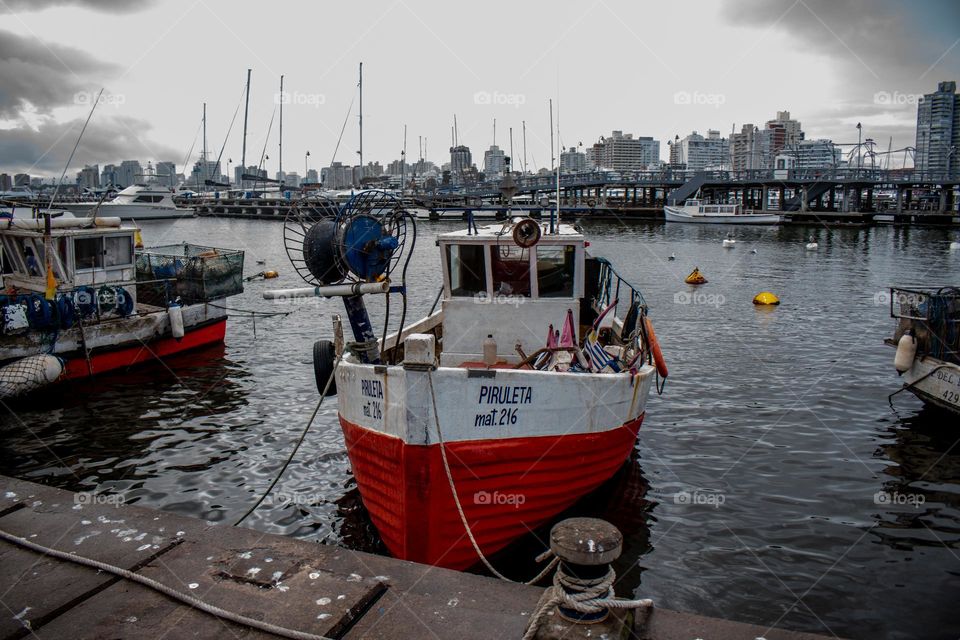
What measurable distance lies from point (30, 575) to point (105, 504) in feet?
4.58

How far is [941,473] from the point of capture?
11555mm

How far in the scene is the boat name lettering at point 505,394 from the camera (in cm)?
756

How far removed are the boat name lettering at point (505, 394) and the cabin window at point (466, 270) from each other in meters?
3.70

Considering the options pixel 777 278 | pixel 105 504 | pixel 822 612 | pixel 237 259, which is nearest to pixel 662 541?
pixel 822 612

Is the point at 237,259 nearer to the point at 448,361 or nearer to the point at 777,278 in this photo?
the point at 448,361

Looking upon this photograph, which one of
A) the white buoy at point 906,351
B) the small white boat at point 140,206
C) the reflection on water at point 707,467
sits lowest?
the reflection on water at point 707,467

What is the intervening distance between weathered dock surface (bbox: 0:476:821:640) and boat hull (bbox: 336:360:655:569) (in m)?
1.69

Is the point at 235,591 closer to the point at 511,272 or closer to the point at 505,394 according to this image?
the point at 505,394

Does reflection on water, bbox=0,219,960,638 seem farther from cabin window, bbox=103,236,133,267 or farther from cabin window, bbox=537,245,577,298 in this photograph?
cabin window, bbox=537,245,577,298

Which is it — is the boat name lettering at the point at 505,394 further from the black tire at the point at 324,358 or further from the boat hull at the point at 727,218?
the boat hull at the point at 727,218

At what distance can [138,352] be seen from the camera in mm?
17734

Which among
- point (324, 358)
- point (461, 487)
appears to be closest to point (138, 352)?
point (324, 358)

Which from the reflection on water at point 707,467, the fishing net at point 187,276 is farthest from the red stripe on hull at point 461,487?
the fishing net at point 187,276

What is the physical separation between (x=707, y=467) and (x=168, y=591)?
9.29m
